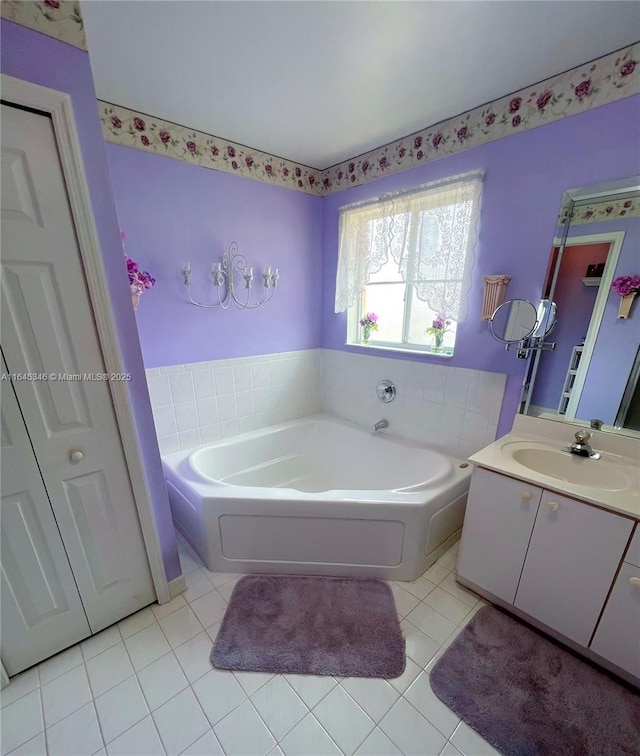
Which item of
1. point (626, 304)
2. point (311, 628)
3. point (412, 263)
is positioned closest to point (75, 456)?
point (311, 628)

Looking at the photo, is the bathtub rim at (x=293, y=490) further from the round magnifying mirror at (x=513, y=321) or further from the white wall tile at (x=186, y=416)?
the round magnifying mirror at (x=513, y=321)

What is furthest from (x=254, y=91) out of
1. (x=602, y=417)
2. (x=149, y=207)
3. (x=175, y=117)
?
(x=602, y=417)

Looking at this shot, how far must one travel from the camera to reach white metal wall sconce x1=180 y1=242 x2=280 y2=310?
2098 mm

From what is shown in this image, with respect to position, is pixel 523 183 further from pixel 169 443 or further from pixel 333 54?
pixel 169 443

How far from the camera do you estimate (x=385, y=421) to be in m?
2.38

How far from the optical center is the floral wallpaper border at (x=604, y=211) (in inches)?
52.7

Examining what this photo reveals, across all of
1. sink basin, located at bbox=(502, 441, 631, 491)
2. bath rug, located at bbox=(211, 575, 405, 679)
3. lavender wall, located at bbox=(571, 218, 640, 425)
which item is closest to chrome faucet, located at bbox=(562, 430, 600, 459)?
sink basin, located at bbox=(502, 441, 631, 491)

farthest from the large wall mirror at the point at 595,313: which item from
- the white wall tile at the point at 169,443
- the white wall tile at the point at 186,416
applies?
the white wall tile at the point at 169,443

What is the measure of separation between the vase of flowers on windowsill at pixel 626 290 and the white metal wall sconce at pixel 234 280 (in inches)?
77.3

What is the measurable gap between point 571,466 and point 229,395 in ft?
6.94

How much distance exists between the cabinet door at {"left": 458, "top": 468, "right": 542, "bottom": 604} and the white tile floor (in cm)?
27

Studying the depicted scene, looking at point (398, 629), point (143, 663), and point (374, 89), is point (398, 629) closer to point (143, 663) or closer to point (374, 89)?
point (143, 663)

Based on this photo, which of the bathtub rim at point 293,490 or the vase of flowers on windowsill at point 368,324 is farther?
the vase of flowers on windowsill at point 368,324

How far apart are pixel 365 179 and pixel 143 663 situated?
2.96 meters
